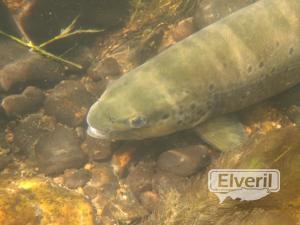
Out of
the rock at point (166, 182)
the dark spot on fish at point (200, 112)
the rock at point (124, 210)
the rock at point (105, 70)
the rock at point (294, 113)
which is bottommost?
the rock at point (124, 210)

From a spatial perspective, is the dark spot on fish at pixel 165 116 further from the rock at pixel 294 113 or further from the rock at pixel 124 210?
the rock at pixel 294 113

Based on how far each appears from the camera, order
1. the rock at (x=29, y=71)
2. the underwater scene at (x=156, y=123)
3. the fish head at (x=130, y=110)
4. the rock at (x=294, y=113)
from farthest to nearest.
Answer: the rock at (x=29, y=71)
the rock at (x=294, y=113)
the fish head at (x=130, y=110)
the underwater scene at (x=156, y=123)

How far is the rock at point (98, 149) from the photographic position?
16.2 ft

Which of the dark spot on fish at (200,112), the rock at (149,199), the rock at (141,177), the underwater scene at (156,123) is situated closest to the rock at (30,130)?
the underwater scene at (156,123)

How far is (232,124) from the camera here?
466 centimetres

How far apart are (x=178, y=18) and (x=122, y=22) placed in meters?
1.02

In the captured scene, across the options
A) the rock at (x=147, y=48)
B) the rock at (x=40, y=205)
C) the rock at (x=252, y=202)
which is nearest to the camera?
the rock at (x=252, y=202)

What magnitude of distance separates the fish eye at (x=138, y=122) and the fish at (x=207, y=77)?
0.01 m

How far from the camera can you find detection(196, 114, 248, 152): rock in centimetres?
442

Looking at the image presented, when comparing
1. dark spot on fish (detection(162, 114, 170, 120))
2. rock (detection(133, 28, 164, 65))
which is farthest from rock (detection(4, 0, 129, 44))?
dark spot on fish (detection(162, 114, 170, 120))

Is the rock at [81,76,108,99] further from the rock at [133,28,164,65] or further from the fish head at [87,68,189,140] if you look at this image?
the fish head at [87,68,189,140]

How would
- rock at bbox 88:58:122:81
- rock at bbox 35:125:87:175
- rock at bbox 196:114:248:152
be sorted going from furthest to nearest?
rock at bbox 88:58:122:81 → rock at bbox 35:125:87:175 → rock at bbox 196:114:248:152

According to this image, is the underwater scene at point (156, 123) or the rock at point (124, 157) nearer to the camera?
the underwater scene at point (156, 123)

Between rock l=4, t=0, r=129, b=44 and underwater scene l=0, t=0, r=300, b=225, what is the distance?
0.02m
